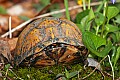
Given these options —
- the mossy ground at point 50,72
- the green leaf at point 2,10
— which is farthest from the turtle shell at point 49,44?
the green leaf at point 2,10

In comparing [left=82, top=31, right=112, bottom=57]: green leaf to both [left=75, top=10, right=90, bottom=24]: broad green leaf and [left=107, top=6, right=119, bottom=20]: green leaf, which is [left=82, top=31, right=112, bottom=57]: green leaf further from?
[left=75, top=10, right=90, bottom=24]: broad green leaf

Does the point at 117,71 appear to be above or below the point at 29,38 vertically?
below

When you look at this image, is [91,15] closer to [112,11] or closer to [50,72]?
[112,11]

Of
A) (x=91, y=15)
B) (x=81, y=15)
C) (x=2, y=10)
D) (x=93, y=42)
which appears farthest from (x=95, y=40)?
(x=2, y=10)

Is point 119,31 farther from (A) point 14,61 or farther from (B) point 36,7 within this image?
(B) point 36,7

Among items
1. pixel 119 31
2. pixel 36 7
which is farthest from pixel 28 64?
pixel 36 7
